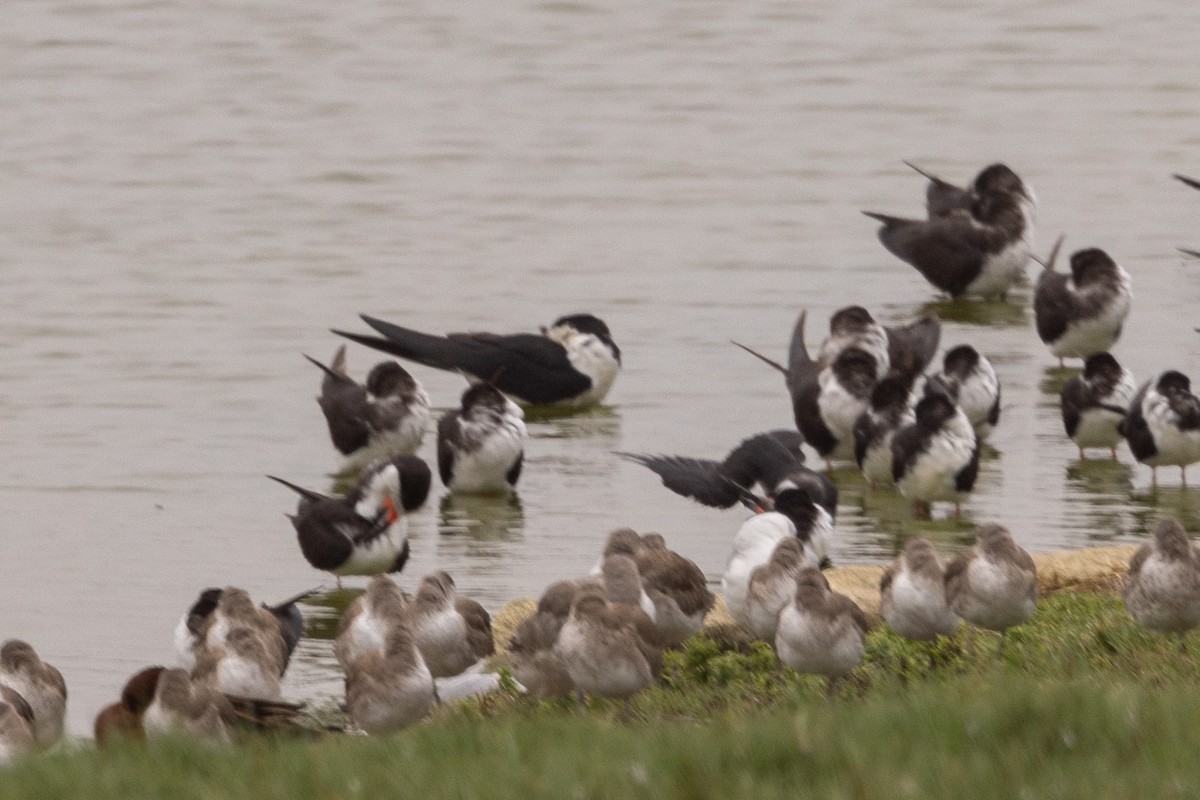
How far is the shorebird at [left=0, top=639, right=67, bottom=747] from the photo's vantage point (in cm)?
937

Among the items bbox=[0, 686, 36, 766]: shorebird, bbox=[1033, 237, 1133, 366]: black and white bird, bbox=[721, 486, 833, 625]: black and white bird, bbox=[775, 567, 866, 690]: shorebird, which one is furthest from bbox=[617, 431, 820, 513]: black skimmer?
bbox=[0, 686, 36, 766]: shorebird

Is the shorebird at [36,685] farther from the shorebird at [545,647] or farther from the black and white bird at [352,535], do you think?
the black and white bird at [352,535]

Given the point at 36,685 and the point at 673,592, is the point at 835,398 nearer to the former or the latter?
the point at 673,592

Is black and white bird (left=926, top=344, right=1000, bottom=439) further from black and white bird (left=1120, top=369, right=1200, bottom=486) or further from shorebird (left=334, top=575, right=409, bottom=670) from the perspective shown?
shorebird (left=334, top=575, right=409, bottom=670)

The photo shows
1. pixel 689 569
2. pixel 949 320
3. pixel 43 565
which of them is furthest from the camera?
pixel 949 320

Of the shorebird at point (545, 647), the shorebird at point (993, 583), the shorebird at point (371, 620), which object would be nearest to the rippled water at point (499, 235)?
the shorebird at point (371, 620)

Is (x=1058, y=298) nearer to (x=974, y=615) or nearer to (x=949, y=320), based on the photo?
(x=949, y=320)

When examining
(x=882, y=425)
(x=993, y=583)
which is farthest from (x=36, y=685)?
(x=882, y=425)

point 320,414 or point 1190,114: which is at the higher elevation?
point 1190,114

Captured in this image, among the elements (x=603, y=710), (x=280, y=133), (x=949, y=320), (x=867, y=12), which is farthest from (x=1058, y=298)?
(x=867, y=12)

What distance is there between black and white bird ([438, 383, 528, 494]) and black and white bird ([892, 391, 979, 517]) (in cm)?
208

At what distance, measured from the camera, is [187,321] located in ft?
60.5

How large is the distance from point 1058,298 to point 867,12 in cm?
1915

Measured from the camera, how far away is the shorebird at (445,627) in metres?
9.83
